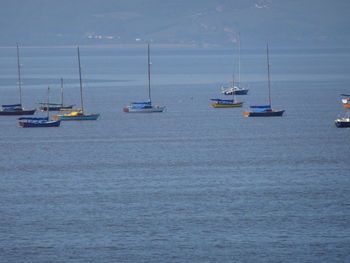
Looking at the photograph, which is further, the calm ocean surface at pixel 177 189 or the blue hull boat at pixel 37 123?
the blue hull boat at pixel 37 123

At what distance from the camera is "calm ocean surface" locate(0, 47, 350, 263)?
42.8 metres

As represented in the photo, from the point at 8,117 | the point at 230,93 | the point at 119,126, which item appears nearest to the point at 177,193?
the point at 119,126

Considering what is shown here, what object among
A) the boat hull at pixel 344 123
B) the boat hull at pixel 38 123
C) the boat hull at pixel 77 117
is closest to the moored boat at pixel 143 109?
the boat hull at pixel 77 117

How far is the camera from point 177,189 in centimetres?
5553

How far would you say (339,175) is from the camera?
59469 millimetres

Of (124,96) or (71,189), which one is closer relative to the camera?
(71,189)

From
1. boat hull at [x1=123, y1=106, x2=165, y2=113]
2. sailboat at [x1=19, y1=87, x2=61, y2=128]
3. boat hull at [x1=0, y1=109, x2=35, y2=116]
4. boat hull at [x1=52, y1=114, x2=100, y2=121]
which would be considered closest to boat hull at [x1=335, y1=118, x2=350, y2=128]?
boat hull at [x1=52, y1=114, x2=100, y2=121]

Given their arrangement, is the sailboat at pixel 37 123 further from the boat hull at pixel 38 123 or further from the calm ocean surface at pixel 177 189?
the calm ocean surface at pixel 177 189

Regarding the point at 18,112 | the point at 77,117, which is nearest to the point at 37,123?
the point at 77,117

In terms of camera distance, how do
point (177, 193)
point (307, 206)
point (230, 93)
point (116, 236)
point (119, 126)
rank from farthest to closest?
point (230, 93)
point (119, 126)
point (177, 193)
point (307, 206)
point (116, 236)

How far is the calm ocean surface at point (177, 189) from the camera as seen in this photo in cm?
4281

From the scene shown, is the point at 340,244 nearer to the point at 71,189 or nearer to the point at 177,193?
Answer: the point at 177,193

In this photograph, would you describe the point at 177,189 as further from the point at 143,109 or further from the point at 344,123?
the point at 143,109

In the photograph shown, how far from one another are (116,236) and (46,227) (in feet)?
12.1
